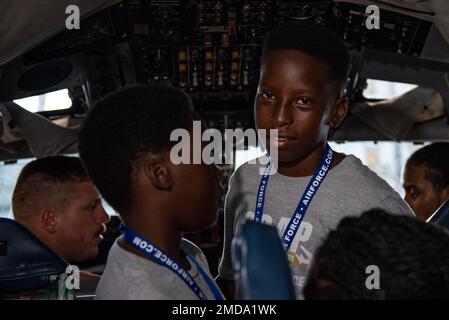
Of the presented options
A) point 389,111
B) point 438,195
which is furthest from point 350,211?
point 389,111

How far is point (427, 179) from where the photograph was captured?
9.57ft

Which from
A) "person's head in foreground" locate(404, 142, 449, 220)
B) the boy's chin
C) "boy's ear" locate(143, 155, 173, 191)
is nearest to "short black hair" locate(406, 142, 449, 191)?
"person's head in foreground" locate(404, 142, 449, 220)

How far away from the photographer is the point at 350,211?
5.36 feet

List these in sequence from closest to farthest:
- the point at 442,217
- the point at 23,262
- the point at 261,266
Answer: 1. the point at 261,266
2. the point at 23,262
3. the point at 442,217

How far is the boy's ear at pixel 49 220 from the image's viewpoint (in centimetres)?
202

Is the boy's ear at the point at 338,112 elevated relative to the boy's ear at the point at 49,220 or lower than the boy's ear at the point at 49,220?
elevated

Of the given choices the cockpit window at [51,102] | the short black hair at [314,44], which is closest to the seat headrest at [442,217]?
the short black hair at [314,44]

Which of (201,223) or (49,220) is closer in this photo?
(201,223)

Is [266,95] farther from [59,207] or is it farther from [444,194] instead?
[444,194]

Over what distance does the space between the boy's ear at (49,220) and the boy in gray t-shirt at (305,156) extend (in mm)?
661

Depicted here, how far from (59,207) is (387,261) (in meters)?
1.40

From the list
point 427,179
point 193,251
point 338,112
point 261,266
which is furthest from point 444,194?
point 261,266

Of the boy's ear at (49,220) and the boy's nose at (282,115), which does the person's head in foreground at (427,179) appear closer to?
the boy's nose at (282,115)

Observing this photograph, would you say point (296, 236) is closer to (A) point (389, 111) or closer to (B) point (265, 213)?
(B) point (265, 213)
